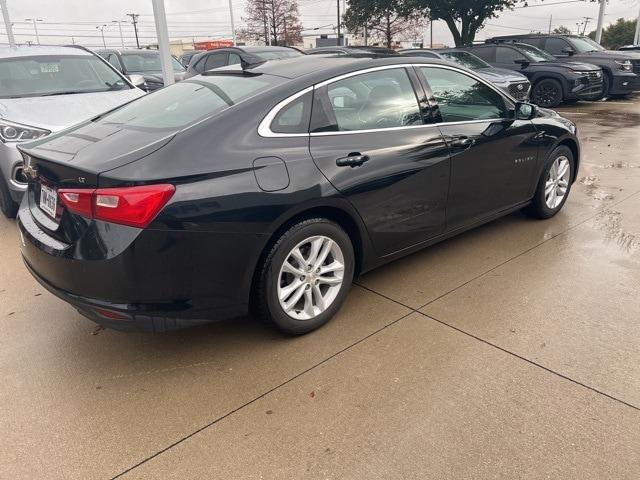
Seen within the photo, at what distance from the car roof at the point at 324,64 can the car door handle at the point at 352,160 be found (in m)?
0.50

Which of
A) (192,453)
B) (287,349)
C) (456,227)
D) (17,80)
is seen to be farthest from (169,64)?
(192,453)

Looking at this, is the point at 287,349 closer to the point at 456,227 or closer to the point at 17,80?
the point at 456,227

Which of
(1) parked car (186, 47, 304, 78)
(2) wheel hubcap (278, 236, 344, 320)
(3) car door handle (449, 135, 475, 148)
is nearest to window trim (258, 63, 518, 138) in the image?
(3) car door handle (449, 135, 475, 148)

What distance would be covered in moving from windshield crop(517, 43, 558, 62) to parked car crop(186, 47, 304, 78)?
6.29 meters

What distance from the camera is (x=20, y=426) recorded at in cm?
243

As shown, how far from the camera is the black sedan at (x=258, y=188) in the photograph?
2438mm

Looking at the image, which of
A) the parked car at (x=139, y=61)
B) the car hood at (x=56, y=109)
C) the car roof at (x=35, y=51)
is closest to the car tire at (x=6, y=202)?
the car hood at (x=56, y=109)

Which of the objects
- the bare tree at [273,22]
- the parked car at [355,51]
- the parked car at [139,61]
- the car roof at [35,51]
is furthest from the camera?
the bare tree at [273,22]

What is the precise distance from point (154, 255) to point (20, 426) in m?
1.03

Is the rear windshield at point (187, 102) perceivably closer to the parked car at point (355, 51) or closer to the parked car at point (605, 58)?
the parked car at point (355, 51)

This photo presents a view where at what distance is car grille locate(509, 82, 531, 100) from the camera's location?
35.5 ft

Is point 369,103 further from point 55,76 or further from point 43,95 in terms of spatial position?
point 55,76

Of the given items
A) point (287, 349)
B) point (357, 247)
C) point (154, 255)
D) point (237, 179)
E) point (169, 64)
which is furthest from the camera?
point (169, 64)

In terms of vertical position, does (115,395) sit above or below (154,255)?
below
